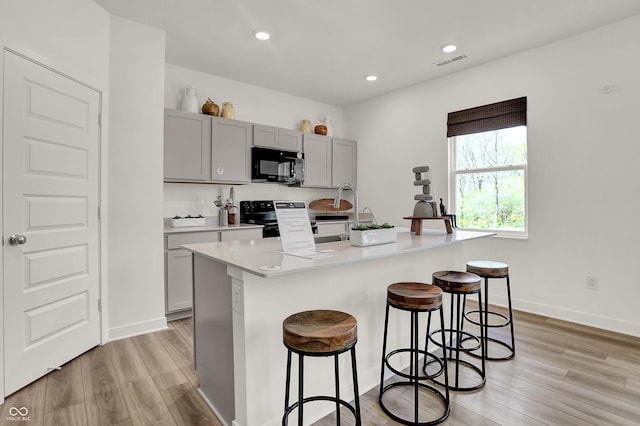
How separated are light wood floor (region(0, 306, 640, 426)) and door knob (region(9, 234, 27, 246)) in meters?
0.95

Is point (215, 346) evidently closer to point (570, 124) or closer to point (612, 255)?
point (612, 255)

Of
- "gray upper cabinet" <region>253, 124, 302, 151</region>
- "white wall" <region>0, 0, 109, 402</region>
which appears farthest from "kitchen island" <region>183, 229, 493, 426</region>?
"gray upper cabinet" <region>253, 124, 302, 151</region>

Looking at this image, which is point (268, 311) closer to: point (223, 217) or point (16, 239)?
point (16, 239)

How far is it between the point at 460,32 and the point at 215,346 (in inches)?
135

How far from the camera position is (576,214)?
3234 mm

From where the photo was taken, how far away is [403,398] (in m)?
1.98

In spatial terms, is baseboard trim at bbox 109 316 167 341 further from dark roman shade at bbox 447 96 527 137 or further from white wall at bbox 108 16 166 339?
dark roman shade at bbox 447 96 527 137

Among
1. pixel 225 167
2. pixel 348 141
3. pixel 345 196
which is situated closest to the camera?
pixel 225 167

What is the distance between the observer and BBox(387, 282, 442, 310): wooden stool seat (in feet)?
5.75

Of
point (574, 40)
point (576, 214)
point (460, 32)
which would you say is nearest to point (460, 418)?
point (576, 214)

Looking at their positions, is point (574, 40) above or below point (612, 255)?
above

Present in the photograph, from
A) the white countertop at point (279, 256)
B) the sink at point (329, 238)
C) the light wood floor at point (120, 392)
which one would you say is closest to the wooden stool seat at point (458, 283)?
the white countertop at point (279, 256)

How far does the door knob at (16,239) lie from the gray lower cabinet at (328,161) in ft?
10.6

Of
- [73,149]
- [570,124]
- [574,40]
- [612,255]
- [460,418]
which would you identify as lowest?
[460,418]
